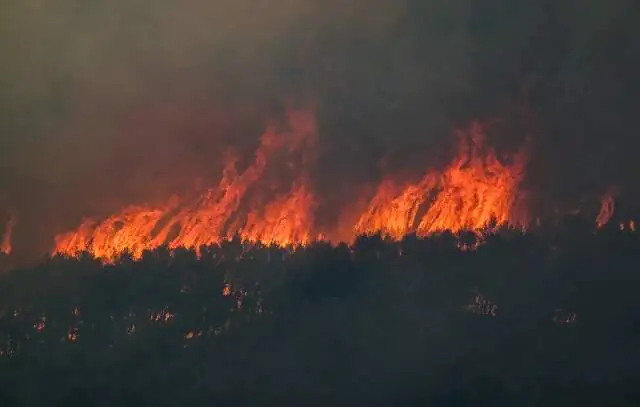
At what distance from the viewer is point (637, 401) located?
35.5 meters
